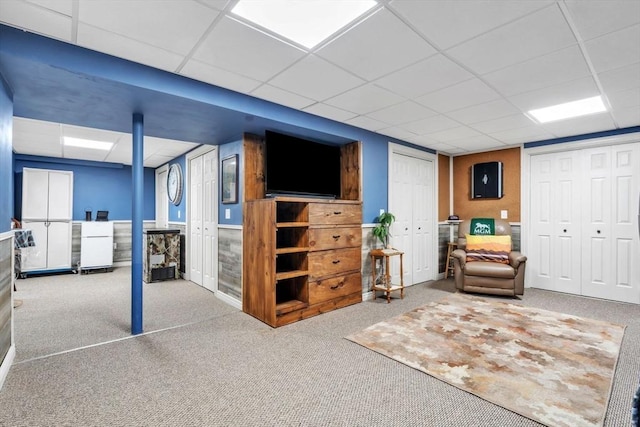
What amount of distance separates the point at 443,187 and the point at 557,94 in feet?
9.44

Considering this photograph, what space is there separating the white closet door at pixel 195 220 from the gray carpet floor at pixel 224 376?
1.51 metres

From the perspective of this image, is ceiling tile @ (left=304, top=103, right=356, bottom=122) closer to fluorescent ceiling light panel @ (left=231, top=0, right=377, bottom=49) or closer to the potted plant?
fluorescent ceiling light panel @ (left=231, top=0, right=377, bottom=49)

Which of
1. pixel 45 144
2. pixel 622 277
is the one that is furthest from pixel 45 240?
pixel 622 277

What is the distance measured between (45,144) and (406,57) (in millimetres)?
6021

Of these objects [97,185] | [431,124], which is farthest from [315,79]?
[97,185]

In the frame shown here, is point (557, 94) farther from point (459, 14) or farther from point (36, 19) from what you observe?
point (36, 19)

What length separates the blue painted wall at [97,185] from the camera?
19.8 ft

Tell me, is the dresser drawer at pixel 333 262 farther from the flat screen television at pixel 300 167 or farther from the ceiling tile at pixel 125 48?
the ceiling tile at pixel 125 48

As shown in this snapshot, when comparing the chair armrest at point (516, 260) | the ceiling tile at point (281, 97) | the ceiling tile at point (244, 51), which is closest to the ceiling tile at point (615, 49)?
the ceiling tile at point (244, 51)

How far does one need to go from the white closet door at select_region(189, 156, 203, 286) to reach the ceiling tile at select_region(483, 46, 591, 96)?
4314mm

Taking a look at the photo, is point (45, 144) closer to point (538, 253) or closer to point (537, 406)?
point (537, 406)

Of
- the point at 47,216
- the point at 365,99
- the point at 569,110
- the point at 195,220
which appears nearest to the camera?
the point at 365,99

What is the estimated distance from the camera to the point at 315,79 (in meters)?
2.67

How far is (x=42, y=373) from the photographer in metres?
2.21
